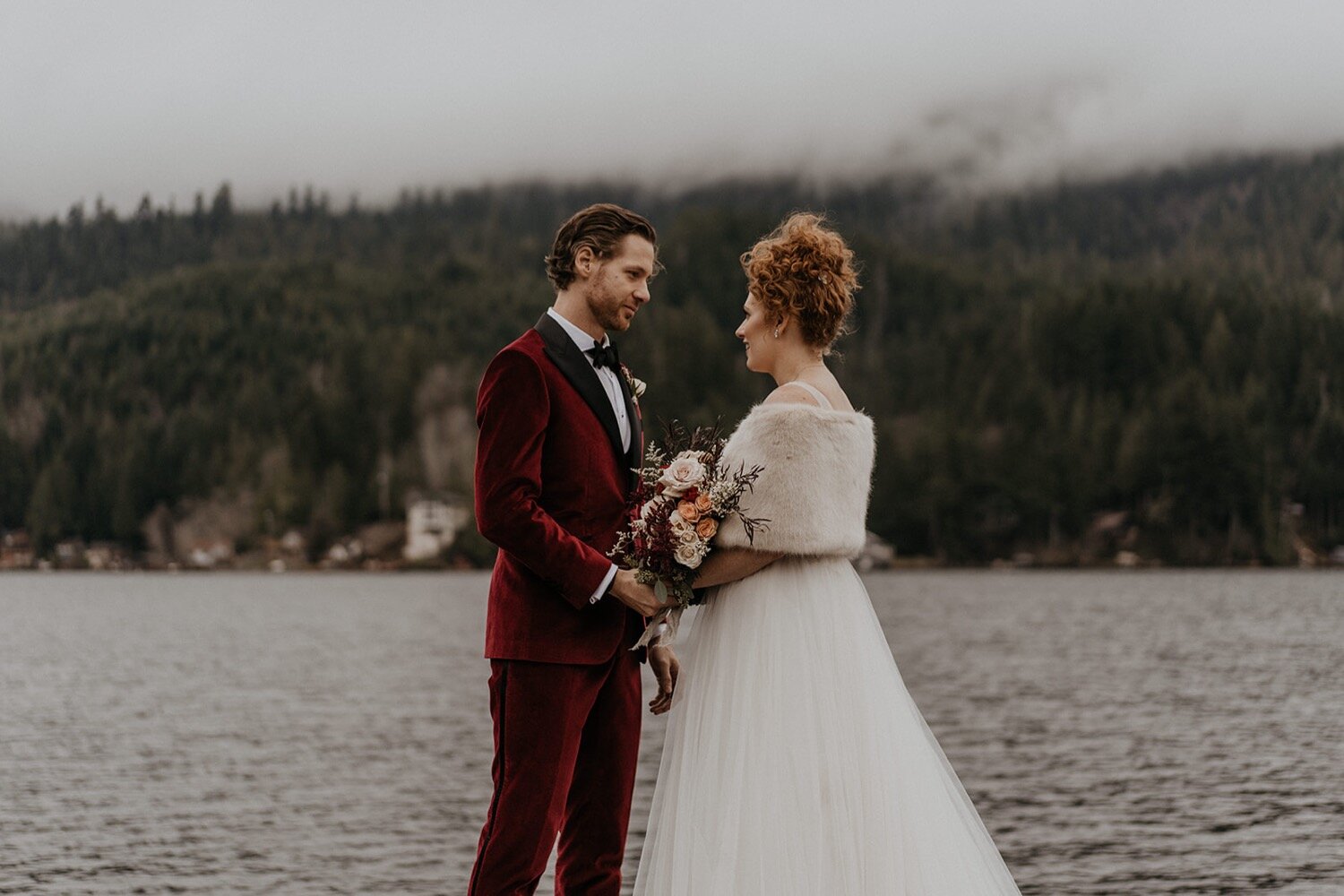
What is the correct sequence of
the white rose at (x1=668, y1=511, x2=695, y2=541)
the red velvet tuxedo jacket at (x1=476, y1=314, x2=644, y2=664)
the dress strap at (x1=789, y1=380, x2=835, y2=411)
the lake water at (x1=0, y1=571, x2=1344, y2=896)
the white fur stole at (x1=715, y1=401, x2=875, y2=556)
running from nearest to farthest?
the red velvet tuxedo jacket at (x1=476, y1=314, x2=644, y2=664), the white rose at (x1=668, y1=511, x2=695, y2=541), the white fur stole at (x1=715, y1=401, x2=875, y2=556), the dress strap at (x1=789, y1=380, x2=835, y2=411), the lake water at (x1=0, y1=571, x2=1344, y2=896)

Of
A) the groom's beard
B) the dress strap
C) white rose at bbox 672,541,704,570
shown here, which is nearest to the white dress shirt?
the groom's beard

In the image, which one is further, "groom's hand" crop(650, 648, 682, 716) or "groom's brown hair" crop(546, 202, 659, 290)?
"groom's hand" crop(650, 648, 682, 716)

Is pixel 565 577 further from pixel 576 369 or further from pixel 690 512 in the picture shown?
pixel 576 369

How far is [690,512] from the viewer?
6465 millimetres

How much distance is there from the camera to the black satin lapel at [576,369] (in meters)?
6.58

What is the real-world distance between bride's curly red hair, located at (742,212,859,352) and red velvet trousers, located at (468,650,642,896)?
5.61 ft

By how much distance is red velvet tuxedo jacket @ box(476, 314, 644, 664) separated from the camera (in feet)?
20.8

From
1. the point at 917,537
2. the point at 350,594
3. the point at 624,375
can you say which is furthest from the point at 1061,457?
the point at 624,375

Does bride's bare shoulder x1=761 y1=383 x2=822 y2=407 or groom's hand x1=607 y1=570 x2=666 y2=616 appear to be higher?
bride's bare shoulder x1=761 y1=383 x2=822 y2=407

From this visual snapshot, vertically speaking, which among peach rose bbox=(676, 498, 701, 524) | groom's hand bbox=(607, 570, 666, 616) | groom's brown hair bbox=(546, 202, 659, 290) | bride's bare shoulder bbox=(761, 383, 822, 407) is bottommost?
groom's hand bbox=(607, 570, 666, 616)

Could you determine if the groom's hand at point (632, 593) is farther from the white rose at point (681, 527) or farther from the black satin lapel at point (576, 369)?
the black satin lapel at point (576, 369)

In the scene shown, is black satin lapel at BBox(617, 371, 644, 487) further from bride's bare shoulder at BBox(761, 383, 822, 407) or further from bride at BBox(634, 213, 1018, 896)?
bride's bare shoulder at BBox(761, 383, 822, 407)

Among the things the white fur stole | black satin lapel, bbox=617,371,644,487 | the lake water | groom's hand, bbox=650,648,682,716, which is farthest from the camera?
the lake water

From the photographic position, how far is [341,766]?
28.8 m
